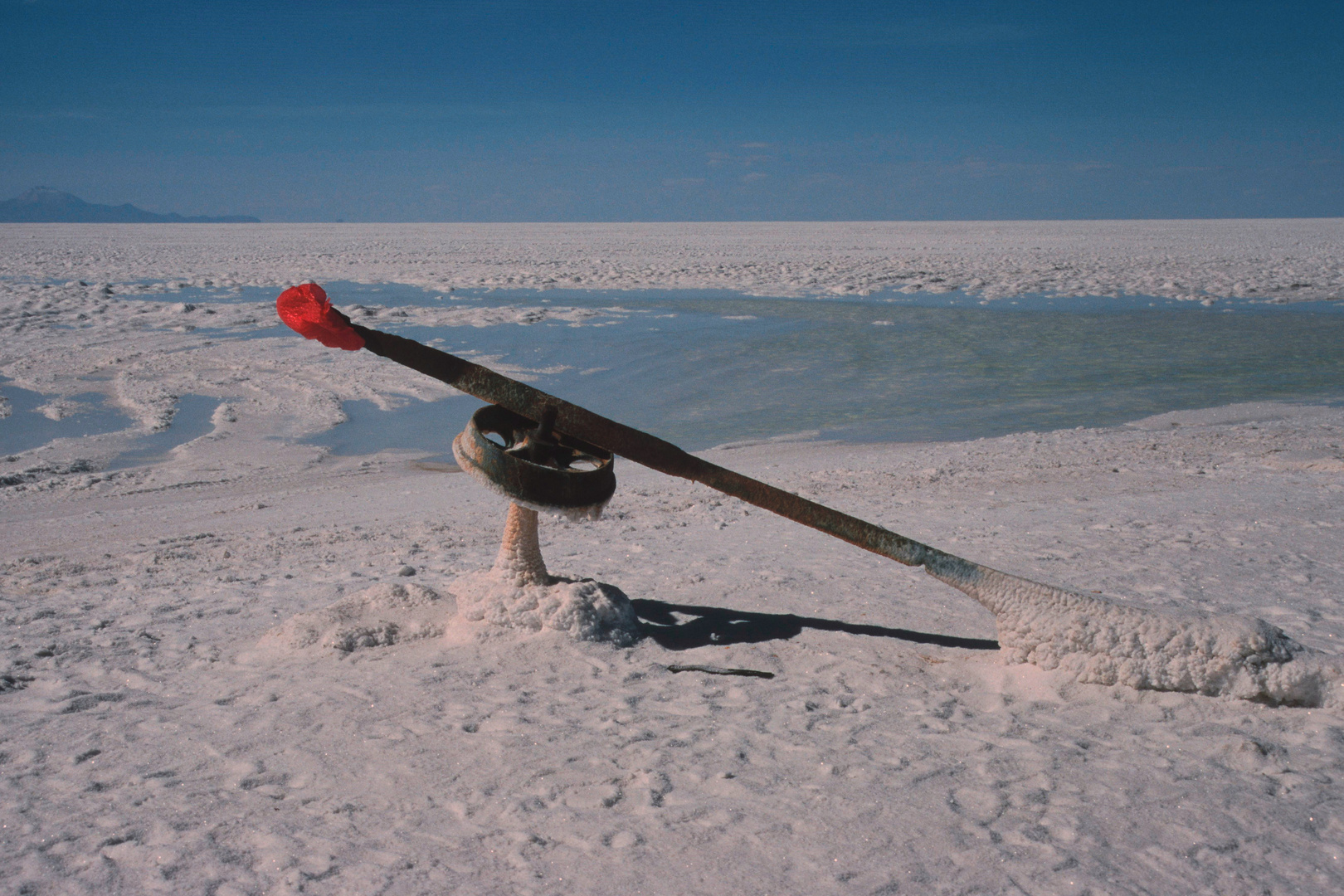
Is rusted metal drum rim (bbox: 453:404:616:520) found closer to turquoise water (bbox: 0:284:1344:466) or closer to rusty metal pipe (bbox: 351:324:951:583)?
rusty metal pipe (bbox: 351:324:951:583)

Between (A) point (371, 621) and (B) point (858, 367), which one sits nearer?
(A) point (371, 621)

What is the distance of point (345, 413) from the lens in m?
9.77

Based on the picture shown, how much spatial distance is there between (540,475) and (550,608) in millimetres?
706

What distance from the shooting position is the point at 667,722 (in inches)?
122

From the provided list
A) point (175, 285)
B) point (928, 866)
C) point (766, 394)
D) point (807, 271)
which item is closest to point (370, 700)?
point (928, 866)

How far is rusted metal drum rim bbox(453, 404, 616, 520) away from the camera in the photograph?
327cm

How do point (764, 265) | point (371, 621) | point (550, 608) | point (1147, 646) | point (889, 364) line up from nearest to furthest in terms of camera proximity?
point (1147, 646) → point (550, 608) → point (371, 621) → point (889, 364) → point (764, 265)

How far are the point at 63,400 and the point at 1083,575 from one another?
10.0m

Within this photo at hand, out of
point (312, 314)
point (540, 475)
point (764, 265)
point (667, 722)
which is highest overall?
point (764, 265)

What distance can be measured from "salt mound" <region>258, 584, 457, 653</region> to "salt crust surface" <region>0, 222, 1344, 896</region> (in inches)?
1.9

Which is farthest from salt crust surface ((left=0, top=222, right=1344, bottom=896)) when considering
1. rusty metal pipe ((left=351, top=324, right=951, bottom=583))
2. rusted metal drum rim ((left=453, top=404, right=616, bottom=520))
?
rusted metal drum rim ((left=453, top=404, right=616, bottom=520))

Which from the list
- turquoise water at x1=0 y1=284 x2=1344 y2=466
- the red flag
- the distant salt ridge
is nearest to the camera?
the red flag

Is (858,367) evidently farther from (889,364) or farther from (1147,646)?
(1147,646)

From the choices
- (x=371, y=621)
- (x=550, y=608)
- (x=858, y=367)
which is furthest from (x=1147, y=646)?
(x=858, y=367)
